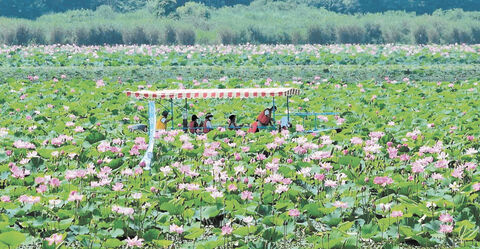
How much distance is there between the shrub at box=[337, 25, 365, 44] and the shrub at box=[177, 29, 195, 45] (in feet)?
16.0

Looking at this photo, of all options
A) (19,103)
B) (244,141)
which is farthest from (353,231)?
(19,103)

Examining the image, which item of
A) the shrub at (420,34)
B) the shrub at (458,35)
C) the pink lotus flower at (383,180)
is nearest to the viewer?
the pink lotus flower at (383,180)

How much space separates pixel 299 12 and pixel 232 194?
35310 millimetres

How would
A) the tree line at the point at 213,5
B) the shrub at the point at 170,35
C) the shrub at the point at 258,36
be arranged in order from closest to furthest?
the shrub at the point at 170,35
the shrub at the point at 258,36
the tree line at the point at 213,5

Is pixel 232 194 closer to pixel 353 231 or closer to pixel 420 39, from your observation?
pixel 353 231

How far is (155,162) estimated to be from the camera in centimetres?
768

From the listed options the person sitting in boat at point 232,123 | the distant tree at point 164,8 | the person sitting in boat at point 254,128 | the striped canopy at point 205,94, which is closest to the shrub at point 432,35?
the distant tree at point 164,8

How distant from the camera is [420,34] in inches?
1057

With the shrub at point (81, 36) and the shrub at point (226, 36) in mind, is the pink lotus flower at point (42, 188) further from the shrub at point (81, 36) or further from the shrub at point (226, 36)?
the shrub at point (81, 36)

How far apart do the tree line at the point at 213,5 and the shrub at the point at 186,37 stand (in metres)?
15.9

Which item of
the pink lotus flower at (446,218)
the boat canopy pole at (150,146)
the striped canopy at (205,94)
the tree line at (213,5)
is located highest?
the striped canopy at (205,94)

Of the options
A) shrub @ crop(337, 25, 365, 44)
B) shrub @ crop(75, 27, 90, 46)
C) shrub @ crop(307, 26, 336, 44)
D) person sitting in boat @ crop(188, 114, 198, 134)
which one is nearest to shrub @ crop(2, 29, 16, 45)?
shrub @ crop(75, 27, 90, 46)

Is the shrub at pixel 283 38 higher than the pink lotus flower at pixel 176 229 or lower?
lower

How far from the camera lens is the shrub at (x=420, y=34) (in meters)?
26.7
